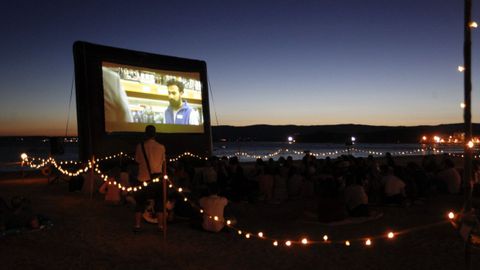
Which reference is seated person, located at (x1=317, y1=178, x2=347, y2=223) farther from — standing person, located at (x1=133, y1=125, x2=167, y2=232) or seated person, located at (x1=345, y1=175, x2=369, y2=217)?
standing person, located at (x1=133, y1=125, x2=167, y2=232)

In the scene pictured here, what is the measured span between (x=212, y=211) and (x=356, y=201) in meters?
2.31

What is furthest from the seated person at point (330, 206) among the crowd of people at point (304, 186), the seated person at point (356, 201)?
the seated person at point (356, 201)

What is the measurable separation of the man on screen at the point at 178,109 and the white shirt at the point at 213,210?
843 centimetres

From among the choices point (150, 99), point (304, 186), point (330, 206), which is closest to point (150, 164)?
point (330, 206)

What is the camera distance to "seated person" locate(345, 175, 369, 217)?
698 cm

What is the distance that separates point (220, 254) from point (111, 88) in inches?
356

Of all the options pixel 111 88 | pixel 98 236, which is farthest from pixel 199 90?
pixel 98 236

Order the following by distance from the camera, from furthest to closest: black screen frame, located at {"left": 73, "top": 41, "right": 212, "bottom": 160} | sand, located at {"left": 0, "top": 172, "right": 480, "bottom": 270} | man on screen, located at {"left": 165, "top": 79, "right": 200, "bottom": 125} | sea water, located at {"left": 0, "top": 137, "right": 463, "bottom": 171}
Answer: sea water, located at {"left": 0, "top": 137, "right": 463, "bottom": 171}, man on screen, located at {"left": 165, "top": 79, "right": 200, "bottom": 125}, black screen frame, located at {"left": 73, "top": 41, "right": 212, "bottom": 160}, sand, located at {"left": 0, "top": 172, "right": 480, "bottom": 270}

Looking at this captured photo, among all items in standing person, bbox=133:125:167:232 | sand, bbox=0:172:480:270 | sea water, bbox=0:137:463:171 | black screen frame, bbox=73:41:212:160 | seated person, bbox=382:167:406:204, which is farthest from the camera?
sea water, bbox=0:137:463:171

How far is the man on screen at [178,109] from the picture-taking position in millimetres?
14383

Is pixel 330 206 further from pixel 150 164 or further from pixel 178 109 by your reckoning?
pixel 178 109

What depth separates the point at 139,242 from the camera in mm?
5590

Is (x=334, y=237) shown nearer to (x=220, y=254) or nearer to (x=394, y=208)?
(x=220, y=254)

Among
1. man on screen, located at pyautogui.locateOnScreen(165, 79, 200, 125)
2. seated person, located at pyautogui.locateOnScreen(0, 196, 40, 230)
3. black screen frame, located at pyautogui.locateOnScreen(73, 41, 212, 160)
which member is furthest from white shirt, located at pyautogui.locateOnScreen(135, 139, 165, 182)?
man on screen, located at pyautogui.locateOnScreen(165, 79, 200, 125)
